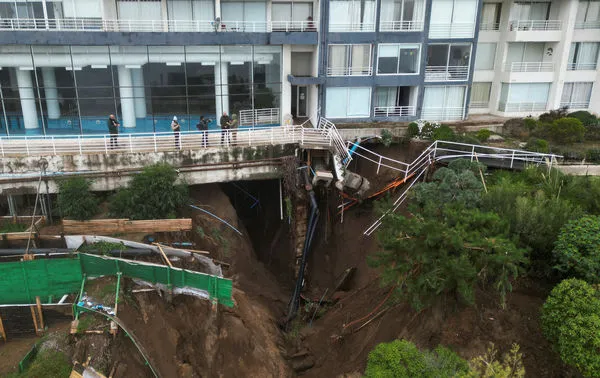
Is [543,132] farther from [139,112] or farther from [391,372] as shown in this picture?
[139,112]

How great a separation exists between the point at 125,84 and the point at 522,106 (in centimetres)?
2492

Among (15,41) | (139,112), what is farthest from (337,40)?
(15,41)

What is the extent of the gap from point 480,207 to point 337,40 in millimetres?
14143

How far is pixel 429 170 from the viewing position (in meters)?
19.9

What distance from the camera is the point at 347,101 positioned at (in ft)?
88.2

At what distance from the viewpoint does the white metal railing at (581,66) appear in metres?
29.7

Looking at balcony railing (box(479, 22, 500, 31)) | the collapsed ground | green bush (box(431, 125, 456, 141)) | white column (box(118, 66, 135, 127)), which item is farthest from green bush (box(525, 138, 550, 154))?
white column (box(118, 66, 135, 127))

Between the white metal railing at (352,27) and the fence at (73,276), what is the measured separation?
16.9m

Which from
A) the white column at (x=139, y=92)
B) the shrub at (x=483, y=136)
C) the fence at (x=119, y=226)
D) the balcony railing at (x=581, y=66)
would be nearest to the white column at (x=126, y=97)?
the white column at (x=139, y=92)

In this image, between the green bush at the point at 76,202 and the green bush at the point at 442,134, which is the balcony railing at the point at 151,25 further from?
the green bush at the point at 442,134

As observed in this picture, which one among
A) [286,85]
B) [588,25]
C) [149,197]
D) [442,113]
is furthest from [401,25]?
[149,197]

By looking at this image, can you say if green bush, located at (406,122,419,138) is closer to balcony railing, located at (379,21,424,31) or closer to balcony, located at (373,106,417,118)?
balcony, located at (373,106,417,118)

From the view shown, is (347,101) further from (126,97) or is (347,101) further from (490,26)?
(126,97)

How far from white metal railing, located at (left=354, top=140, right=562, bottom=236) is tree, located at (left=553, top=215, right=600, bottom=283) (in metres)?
6.32
